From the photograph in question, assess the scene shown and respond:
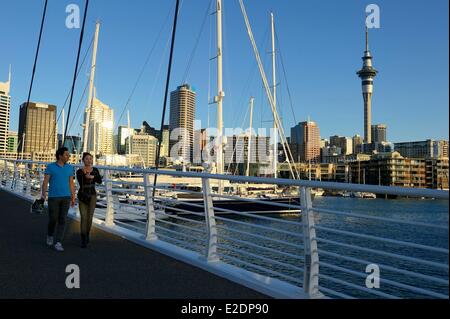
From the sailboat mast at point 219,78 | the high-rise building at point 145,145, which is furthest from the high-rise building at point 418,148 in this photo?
the sailboat mast at point 219,78

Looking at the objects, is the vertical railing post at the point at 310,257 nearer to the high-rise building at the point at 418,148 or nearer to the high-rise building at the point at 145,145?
the high-rise building at the point at 145,145

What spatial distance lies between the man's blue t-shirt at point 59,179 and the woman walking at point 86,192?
8.3 inches

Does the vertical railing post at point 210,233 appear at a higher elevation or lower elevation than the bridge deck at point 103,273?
higher

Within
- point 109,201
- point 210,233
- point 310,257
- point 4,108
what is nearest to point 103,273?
point 210,233

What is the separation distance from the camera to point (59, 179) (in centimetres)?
659

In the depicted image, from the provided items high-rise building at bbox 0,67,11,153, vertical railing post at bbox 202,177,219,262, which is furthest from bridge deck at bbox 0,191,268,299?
high-rise building at bbox 0,67,11,153

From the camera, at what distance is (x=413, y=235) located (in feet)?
96.9

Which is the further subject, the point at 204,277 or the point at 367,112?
the point at 367,112

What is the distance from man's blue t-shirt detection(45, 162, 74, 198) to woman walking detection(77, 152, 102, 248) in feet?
0.69

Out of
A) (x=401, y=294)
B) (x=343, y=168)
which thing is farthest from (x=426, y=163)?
(x=401, y=294)

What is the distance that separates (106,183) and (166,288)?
A: 4697 mm

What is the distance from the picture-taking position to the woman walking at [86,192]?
265 inches

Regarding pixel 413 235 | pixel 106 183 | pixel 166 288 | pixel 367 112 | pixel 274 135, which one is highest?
pixel 367 112
